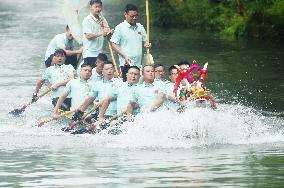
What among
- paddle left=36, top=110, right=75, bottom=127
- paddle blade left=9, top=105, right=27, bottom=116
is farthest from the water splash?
paddle blade left=9, top=105, right=27, bottom=116

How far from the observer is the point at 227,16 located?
42062mm

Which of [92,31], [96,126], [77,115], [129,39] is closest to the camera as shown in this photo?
[96,126]

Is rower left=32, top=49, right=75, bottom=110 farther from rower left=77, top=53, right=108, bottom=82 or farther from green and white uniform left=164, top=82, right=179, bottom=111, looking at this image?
green and white uniform left=164, top=82, right=179, bottom=111

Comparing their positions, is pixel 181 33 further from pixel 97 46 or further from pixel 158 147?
pixel 158 147

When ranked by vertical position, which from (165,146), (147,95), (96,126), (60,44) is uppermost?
(60,44)

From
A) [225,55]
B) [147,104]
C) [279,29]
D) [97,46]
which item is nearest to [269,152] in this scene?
[147,104]

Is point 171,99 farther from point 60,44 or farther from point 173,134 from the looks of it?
point 60,44

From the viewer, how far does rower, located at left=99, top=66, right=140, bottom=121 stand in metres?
18.7

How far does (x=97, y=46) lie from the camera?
71.3 feet

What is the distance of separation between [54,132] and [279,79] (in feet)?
30.3

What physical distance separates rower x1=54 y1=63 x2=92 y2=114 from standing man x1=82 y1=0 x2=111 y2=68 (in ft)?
2.85

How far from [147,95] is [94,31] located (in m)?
3.38

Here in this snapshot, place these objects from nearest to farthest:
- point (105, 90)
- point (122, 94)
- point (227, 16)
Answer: point (122, 94)
point (105, 90)
point (227, 16)

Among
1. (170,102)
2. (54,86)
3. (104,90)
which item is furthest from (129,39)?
(170,102)
